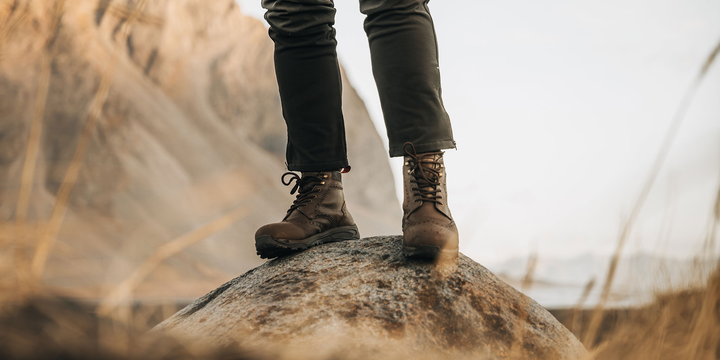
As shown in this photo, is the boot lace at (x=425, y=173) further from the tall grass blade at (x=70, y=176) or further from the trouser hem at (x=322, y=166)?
the tall grass blade at (x=70, y=176)

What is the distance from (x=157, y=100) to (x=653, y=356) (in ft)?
42.6

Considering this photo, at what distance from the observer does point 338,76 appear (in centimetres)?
137

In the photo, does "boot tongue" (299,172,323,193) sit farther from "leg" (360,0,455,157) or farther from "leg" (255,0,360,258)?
"leg" (360,0,455,157)

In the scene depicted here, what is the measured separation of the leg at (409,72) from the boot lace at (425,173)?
0.02 m

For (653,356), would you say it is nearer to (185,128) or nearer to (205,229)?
(205,229)

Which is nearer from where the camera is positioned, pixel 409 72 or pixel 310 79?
pixel 409 72

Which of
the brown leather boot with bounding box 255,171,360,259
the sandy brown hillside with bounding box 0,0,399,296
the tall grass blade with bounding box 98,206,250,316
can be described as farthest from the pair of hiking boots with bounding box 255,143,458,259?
the sandy brown hillside with bounding box 0,0,399,296

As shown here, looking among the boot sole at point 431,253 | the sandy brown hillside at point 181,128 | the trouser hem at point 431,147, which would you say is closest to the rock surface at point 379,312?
the boot sole at point 431,253

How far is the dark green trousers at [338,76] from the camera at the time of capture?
1114 millimetres

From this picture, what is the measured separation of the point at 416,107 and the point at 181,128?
12.6 meters

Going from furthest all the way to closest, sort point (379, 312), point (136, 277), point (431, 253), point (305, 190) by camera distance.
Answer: point (305, 190)
point (431, 253)
point (379, 312)
point (136, 277)

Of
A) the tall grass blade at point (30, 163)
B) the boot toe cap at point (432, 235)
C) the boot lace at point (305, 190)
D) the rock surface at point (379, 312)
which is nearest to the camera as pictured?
the tall grass blade at point (30, 163)


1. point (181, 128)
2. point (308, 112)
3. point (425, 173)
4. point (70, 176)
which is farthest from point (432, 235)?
point (181, 128)

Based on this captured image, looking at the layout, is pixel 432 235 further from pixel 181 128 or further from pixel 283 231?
pixel 181 128
